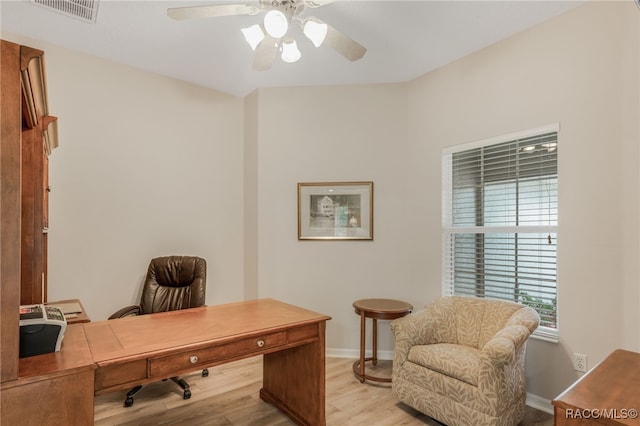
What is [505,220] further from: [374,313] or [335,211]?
[335,211]

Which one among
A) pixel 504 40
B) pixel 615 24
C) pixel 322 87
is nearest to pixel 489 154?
pixel 504 40

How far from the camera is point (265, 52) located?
2166 mm

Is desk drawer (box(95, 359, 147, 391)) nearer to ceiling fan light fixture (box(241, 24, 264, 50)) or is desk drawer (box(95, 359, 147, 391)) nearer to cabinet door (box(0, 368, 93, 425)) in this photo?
cabinet door (box(0, 368, 93, 425))

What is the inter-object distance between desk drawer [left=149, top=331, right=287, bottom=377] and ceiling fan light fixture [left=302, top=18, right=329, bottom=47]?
1.70 m

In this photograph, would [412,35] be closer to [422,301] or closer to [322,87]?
[322,87]

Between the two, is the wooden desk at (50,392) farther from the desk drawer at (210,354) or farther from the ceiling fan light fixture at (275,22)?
the ceiling fan light fixture at (275,22)

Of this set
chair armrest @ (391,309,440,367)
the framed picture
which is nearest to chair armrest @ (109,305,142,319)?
the framed picture

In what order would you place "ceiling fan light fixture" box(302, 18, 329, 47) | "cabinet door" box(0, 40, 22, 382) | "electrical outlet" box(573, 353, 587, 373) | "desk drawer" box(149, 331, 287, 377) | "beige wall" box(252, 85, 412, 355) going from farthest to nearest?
"beige wall" box(252, 85, 412, 355)
"electrical outlet" box(573, 353, 587, 373)
"ceiling fan light fixture" box(302, 18, 329, 47)
"desk drawer" box(149, 331, 287, 377)
"cabinet door" box(0, 40, 22, 382)

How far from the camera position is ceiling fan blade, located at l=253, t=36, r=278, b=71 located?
207 centimetres

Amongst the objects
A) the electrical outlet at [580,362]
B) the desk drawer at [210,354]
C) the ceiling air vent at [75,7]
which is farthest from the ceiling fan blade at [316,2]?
the electrical outlet at [580,362]

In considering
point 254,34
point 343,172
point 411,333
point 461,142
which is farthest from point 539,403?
point 254,34

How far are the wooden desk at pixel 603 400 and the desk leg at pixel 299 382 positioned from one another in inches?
50.9

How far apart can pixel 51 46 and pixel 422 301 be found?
3.94 meters

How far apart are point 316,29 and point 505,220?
2.09m
